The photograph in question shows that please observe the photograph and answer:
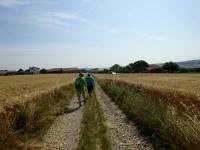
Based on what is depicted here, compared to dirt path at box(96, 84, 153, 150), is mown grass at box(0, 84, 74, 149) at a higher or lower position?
higher

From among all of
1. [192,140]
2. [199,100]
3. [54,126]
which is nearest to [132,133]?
[199,100]

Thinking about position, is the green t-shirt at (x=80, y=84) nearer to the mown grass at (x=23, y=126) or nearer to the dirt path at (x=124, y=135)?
the dirt path at (x=124, y=135)

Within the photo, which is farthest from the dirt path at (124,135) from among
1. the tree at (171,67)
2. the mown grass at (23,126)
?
the tree at (171,67)

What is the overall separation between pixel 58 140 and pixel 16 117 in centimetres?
215

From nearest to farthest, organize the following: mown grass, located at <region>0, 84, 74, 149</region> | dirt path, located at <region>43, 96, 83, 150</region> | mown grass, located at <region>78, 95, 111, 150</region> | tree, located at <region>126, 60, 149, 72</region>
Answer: mown grass, located at <region>0, 84, 74, 149</region>, mown grass, located at <region>78, 95, 111, 150</region>, dirt path, located at <region>43, 96, 83, 150</region>, tree, located at <region>126, 60, 149, 72</region>

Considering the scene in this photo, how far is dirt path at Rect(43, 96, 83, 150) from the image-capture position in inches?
413

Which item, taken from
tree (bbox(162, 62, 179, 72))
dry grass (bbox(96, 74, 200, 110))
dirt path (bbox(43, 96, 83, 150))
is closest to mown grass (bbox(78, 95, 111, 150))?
dirt path (bbox(43, 96, 83, 150))

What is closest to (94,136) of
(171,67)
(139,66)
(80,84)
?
(80,84)

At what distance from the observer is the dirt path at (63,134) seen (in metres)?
10.5

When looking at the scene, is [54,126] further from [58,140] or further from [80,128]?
[58,140]

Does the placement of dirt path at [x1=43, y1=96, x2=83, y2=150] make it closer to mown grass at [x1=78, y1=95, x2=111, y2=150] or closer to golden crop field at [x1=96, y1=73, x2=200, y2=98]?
mown grass at [x1=78, y1=95, x2=111, y2=150]

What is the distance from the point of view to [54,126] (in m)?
14.2

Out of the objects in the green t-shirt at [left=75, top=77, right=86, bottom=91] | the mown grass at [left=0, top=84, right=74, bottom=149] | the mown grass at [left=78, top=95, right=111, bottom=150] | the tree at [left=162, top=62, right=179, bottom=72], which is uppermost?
the green t-shirt at [left=75, top=77, right=86, bottom=91]

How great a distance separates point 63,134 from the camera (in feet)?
40.7
